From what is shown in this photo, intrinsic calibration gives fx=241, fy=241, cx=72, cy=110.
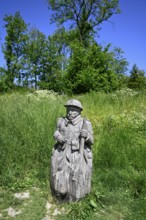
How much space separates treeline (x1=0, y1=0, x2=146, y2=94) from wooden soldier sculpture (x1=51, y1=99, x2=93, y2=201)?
906cm

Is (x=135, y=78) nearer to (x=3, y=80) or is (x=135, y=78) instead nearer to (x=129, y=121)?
(x=3, y=80)

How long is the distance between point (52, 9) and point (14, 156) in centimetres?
2094

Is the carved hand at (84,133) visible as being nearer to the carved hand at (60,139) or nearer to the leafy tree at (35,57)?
the carved hand at (60,139)

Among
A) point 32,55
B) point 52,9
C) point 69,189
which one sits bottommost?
point 69,189

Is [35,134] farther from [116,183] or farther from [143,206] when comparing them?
[143,206]

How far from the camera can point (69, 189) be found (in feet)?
11.6

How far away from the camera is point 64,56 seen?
20.4 metres

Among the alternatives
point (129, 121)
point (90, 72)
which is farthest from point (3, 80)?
point (129, 121)

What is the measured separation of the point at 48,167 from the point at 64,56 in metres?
16.6

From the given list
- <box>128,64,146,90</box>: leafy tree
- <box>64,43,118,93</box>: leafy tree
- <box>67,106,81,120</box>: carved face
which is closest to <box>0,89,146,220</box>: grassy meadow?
<box>67,106,81,120</box>: carved face

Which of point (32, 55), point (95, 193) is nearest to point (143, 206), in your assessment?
point (95, 193)

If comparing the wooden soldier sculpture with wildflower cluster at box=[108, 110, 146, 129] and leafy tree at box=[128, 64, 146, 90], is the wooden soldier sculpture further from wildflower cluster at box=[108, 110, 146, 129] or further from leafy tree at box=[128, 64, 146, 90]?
leafy tree at box=[128, 64, 146, 90]

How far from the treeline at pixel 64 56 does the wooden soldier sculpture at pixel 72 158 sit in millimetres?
9061

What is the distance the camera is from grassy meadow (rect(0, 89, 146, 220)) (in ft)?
11.5
